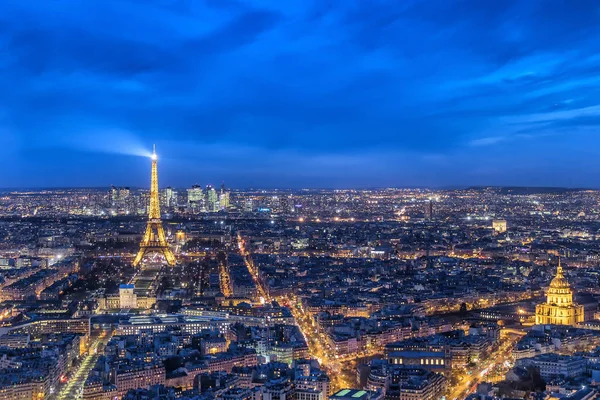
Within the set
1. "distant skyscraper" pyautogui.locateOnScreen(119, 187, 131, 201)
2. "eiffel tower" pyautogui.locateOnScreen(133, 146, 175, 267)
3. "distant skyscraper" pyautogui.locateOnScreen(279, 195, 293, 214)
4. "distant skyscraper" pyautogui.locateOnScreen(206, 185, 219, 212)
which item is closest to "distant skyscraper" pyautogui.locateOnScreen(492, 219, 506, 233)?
"eiffel tower" pyautogui.locateOnScreen(133, 146, 175, 267)

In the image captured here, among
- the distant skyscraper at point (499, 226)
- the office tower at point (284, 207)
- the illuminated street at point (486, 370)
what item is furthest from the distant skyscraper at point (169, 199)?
the illuminated street at point (486, 370)

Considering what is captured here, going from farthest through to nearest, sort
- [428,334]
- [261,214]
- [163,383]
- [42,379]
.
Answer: [261,214], [428,334], [163,383], [42,379]

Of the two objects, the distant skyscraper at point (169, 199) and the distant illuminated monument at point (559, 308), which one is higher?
the distant skyscraper at point (169, 199)

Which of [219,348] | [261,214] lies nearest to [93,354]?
[219,348]

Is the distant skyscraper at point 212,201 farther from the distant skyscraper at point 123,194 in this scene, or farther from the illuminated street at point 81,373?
the illuminated street at point 81,373

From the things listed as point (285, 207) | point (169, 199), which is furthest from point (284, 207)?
point (169, 199)

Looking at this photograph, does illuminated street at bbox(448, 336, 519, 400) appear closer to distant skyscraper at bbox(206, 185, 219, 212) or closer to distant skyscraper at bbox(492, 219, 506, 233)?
distant skyscraper at bbox(492, 219, 506, 233)

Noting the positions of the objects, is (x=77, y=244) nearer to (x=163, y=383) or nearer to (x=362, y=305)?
(x=362, y=305)

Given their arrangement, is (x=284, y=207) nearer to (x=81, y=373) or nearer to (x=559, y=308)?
(x=559, y=308)
